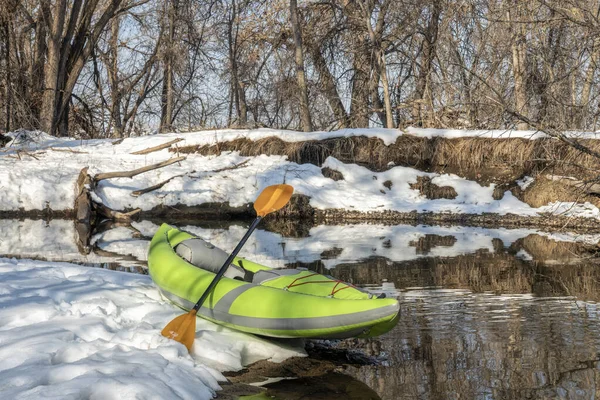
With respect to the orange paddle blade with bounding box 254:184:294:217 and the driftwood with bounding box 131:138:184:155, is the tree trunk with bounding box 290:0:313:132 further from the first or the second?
the orange paddle blade with bounding box 254:184:294:217

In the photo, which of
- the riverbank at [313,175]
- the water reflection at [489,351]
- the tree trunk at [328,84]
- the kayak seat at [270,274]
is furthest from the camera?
the tree trunk at [328,84]

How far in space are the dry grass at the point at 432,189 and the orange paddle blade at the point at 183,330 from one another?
1162 centimetres

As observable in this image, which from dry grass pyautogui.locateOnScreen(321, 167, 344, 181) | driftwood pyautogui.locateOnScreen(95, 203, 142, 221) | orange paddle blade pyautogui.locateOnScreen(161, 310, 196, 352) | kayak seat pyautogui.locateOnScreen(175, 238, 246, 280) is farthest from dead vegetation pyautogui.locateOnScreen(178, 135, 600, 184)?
orange paddle blade pyautogui.locateOnScreen(161, 310, 196, 352)

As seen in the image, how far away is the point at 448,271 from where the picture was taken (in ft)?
26.2

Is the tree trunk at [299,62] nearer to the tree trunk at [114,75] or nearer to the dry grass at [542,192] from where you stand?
the dry grass at [542,192]

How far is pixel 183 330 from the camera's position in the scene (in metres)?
4.27

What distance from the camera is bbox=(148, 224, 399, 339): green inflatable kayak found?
13.5ft

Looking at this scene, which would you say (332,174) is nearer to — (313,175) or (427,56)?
(313,175)

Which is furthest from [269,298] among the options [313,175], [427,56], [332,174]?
[427,56]

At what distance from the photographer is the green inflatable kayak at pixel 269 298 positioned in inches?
162

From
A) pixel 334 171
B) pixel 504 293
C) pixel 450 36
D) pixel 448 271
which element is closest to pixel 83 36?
pixel 334 171

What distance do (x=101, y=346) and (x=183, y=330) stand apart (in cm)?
54

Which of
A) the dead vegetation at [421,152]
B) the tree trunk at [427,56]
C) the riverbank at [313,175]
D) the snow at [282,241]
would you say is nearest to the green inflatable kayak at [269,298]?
the snow at [282,241]

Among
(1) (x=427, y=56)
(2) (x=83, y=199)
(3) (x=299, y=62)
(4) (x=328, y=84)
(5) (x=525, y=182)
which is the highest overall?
(1) (x=427, y=56)
